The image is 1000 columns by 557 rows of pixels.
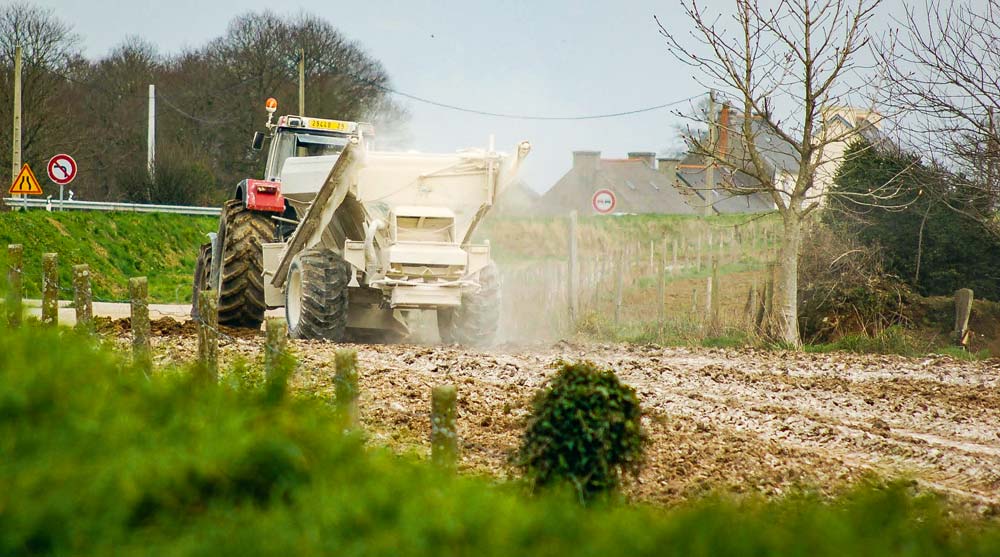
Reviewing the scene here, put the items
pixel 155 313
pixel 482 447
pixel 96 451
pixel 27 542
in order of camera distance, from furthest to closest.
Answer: pixel 155 313, pixel 482 447, pixel 96 451, pixel 27 542

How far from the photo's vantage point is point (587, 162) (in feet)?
247

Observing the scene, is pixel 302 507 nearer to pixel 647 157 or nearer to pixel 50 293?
pixel 50 293

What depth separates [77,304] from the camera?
1031 cm

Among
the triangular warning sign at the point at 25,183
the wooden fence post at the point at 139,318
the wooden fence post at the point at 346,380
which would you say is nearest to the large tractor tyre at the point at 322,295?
the wooden fence post at the point at 139,318

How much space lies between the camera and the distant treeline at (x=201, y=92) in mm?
47500

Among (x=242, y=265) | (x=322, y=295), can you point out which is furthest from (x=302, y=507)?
(x=242, y=265)

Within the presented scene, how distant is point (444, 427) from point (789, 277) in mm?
11830

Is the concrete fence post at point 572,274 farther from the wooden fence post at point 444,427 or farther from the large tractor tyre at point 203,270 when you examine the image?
the wooden fence post at point 444,427

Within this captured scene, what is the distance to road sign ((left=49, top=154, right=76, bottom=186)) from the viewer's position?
29875 millimetres

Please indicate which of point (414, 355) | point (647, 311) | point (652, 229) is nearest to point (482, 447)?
point (414, 355)

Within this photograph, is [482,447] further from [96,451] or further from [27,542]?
[27,542]

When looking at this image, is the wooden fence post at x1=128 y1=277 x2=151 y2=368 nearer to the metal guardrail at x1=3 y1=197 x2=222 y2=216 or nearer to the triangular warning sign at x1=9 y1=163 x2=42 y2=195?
the triangular warning sign at x1=9 y1=163 x2=42 y2=195

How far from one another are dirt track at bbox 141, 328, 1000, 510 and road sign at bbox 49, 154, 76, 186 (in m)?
17.7

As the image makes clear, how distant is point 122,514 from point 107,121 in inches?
2139
